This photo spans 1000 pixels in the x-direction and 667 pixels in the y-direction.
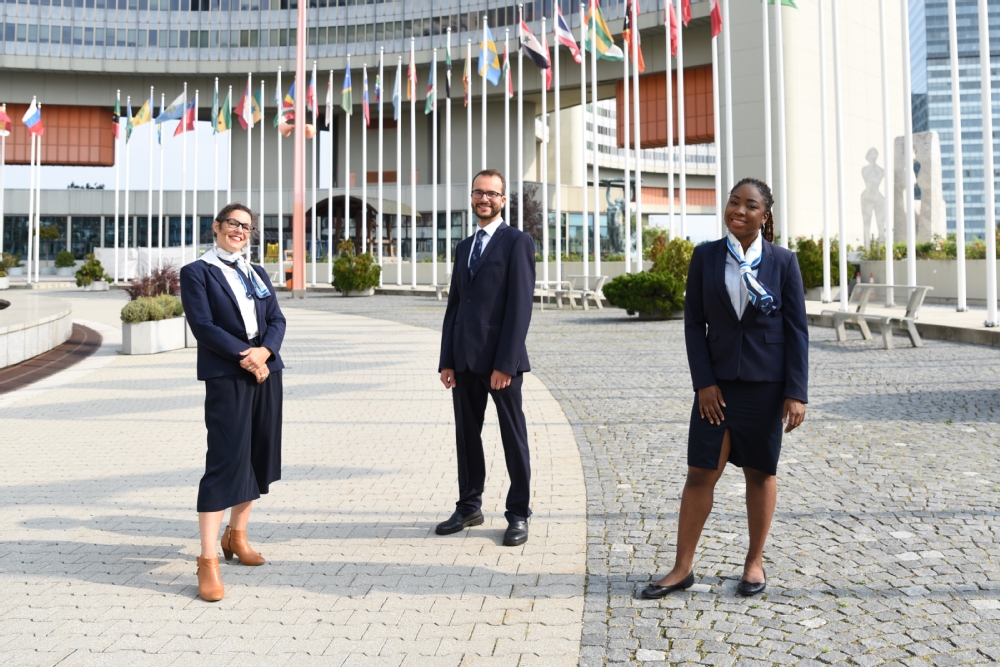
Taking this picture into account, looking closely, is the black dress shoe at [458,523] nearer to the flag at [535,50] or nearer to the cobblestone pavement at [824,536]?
the cobblestone pavement at [824,536]

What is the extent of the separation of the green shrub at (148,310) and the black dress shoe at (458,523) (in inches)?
447

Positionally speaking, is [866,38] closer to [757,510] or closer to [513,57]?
[513,57]

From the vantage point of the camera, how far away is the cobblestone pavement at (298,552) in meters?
3.67

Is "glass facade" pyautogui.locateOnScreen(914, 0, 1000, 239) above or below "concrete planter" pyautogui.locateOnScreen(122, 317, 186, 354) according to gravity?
above

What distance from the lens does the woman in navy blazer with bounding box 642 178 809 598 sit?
3986 millimetres

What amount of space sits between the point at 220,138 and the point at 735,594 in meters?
55.7

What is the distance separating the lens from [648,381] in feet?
39.0

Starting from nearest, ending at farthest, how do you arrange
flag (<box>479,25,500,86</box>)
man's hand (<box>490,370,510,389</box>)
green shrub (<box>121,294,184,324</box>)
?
man's hand (<box>490,370,510,389</box>), green shrub (<box>121,294,184,324</box>), flag (<box>479,25,500,86</box>)

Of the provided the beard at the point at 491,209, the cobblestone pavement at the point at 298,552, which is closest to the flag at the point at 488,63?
the cobblestone pavement at the point at 298,552

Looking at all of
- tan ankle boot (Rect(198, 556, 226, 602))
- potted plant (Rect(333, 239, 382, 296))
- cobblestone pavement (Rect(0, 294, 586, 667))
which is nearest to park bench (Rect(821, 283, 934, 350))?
cobblestone pavement (Rect(0, 294, 586, 667))

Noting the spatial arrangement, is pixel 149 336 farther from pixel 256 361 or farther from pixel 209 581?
pixel 209 581

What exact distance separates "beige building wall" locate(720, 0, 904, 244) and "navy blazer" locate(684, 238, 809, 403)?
37228mm

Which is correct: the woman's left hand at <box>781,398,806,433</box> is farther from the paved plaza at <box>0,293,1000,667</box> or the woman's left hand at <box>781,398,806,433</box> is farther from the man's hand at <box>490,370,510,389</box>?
the man's hand at <box>490,370,510,389</box>

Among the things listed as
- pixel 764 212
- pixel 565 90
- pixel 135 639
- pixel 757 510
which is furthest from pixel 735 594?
pixel 565 90
